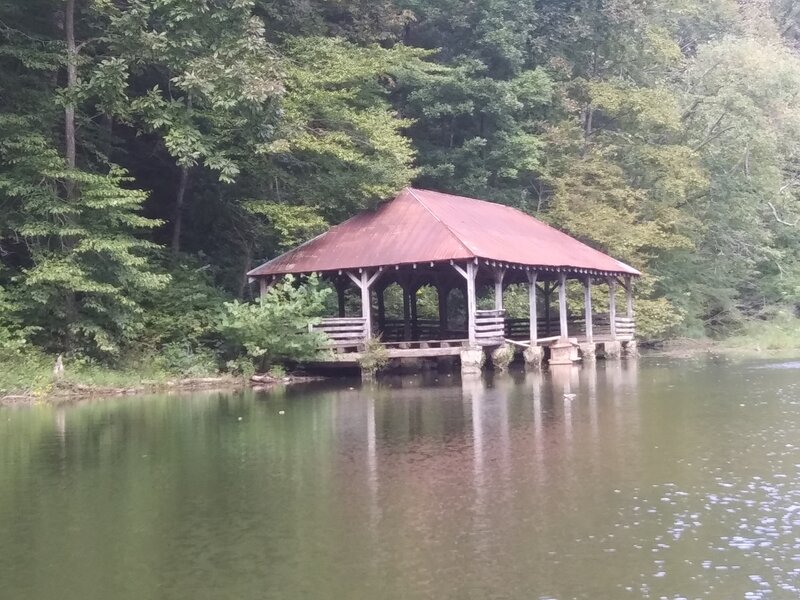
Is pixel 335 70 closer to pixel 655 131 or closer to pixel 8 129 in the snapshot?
pixel 8 129

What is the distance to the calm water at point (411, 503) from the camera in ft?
21.2

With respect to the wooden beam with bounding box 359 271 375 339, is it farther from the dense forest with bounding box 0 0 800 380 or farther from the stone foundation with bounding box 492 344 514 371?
the stone foundation with bounding box 492 344 514 371

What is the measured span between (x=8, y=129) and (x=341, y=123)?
9823mm

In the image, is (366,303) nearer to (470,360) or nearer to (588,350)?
→ (470,360)

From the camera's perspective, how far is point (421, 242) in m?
23.1

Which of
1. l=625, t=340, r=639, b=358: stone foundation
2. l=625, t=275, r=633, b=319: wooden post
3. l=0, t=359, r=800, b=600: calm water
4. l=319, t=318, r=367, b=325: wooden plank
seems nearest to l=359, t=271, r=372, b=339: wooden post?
l=319, t=318, r=367, b=325: wooden plank

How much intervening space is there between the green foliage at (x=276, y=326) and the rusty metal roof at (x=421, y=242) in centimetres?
174

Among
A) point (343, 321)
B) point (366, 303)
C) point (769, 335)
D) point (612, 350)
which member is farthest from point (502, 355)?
point (769, 335)

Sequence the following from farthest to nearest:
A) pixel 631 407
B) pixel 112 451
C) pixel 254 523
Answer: pixel 631 407
pixel 112 451
pixel 254 523

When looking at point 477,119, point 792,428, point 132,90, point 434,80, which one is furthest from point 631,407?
point 477,119

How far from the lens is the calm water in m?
6.46

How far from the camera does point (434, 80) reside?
1282 inches

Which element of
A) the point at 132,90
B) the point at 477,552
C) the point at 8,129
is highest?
the point at 132,90

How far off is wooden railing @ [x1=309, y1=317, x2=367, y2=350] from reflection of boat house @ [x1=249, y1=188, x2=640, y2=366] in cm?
3
